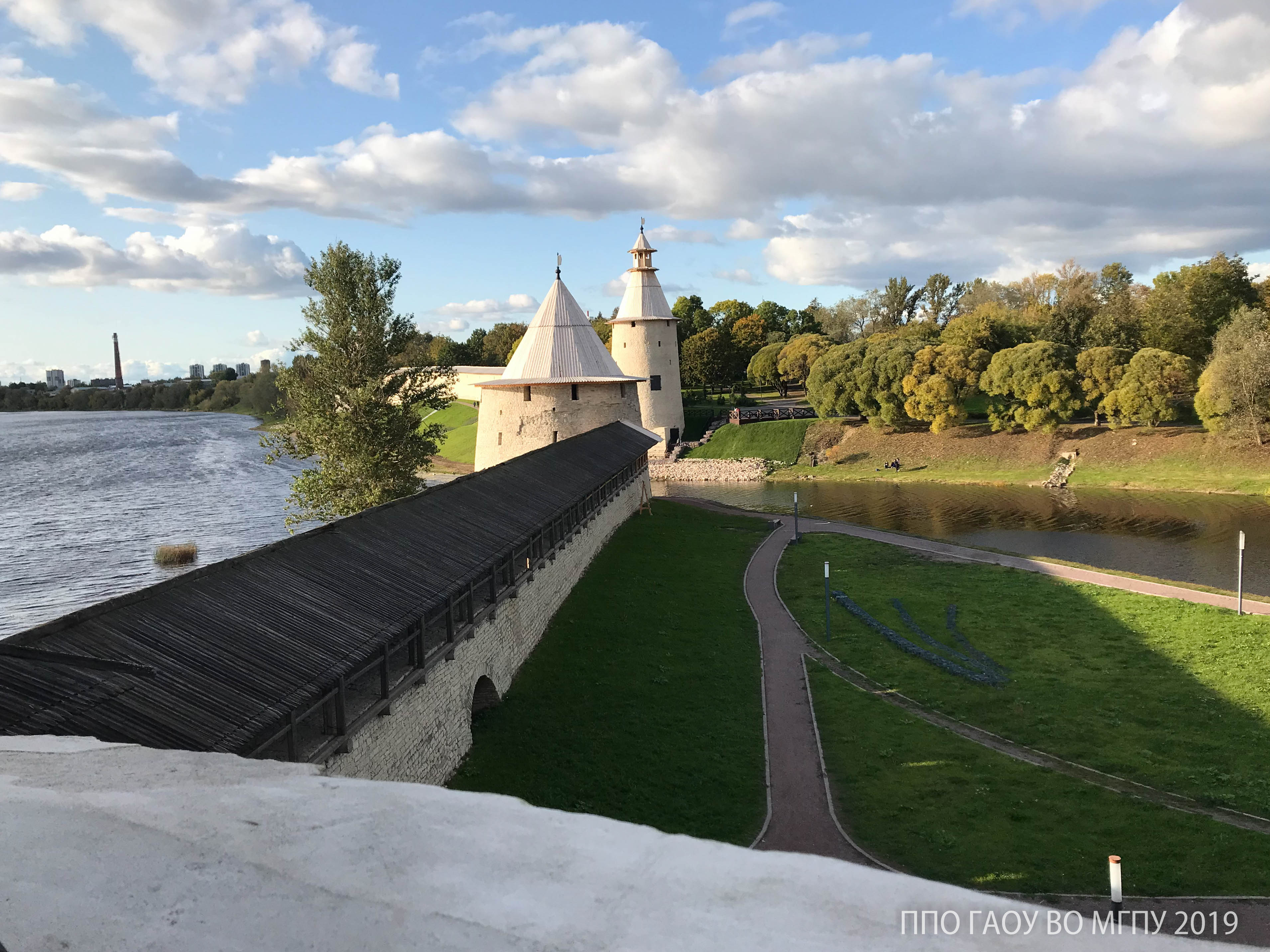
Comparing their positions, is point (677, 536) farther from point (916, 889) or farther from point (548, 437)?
point (916, 889)

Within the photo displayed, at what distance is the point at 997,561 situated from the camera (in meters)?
27.2

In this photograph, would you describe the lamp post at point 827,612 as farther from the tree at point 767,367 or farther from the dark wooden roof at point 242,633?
the tree at point 767,367

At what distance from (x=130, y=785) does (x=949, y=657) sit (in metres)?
17.3

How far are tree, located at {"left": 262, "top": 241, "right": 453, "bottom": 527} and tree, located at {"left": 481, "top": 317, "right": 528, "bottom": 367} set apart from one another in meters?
67.6

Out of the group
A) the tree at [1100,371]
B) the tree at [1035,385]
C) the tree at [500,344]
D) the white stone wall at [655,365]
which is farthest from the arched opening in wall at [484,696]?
the tree at [500,344]

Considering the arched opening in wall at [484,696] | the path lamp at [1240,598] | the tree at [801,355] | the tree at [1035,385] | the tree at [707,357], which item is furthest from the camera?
the tree at [707,357]

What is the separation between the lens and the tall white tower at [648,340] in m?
53.7

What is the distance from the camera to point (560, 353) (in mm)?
31156

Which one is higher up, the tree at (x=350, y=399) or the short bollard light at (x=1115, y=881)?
the tree at (x=350, y=399)

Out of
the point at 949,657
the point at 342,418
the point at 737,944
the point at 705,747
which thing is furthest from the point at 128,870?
the point at 342,418

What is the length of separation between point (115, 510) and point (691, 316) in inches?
2173

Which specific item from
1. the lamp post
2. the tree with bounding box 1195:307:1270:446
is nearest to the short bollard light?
the lamp post

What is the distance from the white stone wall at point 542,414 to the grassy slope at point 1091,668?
9609mm

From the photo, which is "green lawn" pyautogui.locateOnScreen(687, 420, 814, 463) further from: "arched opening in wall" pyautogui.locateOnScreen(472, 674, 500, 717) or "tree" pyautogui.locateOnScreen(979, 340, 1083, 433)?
"arched opening in wall" pyautogui.locateOnScreen(472, 674, 500, 717)
